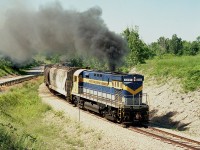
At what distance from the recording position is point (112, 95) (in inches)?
1036

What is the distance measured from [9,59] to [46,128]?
240 ft

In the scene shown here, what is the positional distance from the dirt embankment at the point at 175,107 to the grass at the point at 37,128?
7956 millimetres

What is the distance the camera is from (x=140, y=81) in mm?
25672

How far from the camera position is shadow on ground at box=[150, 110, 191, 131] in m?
26.4

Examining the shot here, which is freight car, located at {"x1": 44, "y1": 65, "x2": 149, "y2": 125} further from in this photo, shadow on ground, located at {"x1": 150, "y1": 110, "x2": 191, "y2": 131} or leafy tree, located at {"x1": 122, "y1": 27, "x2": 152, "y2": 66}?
leafy tree, located at {"x1": 122, "y1": 27, "x2": 152, "y2": 66}

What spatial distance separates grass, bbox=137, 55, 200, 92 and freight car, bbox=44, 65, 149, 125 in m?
6.27

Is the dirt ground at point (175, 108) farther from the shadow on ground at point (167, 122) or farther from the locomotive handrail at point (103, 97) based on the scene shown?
the locomotive handrail at point (103, 97)

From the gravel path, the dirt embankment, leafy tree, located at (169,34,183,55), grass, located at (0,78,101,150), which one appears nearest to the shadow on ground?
the dirt embankment

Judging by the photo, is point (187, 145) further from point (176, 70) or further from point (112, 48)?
point (176, 70)

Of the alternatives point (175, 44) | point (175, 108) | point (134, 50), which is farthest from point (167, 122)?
point (175, 44)

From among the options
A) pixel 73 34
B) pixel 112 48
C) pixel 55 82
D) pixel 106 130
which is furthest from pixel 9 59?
pixel 106 130

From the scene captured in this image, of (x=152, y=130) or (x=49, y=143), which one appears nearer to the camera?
(x=49, y=143)

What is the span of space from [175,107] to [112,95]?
6667 millimetres

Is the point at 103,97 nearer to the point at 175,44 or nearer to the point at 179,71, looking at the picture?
the point at 179,71
